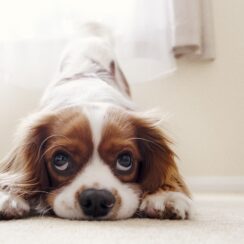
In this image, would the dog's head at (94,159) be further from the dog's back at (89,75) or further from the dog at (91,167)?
the dog's back at (89,75)

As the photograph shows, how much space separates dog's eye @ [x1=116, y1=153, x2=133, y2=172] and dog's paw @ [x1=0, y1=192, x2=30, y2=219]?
0.88 feet

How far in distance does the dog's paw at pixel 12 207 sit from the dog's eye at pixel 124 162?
27cm

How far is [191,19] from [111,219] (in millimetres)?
1636

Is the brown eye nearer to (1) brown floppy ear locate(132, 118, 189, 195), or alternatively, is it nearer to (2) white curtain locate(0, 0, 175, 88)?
(1) brown floppy ear locate(132, 118, 189, 195)

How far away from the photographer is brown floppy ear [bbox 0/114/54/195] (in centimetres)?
144

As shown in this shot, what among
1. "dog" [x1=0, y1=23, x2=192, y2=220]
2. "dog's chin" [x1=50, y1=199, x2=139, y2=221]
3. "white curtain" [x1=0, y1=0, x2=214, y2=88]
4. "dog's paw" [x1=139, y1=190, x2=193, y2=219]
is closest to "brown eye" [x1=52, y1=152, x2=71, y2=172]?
"dog" [x1=0, y1=23, x2=192, y2=220]

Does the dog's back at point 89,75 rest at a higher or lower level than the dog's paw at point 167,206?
Answer: higher

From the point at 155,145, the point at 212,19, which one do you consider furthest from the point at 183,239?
the point at 212,19

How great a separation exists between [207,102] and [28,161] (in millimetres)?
1533

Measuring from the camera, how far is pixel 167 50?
273 cm

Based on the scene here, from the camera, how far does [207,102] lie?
280cm

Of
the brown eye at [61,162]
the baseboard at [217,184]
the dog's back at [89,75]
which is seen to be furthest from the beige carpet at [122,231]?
the baseboard at [217,184]

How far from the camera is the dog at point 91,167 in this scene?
1277mm

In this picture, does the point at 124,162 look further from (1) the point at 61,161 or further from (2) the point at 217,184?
(2) the point at 217,184
